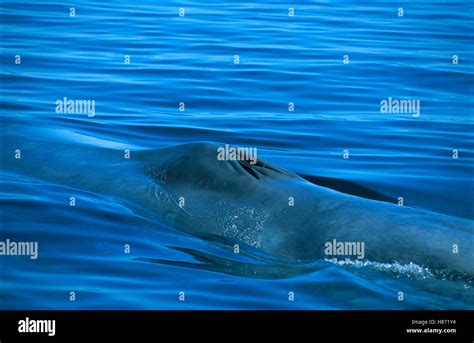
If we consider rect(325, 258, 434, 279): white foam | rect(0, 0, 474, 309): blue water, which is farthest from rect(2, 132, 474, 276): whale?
rect(0, 0, 474, 309): blue water

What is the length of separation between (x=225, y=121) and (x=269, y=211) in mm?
7343

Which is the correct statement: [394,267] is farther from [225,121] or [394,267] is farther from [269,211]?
[225,121]

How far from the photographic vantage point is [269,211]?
404 inches

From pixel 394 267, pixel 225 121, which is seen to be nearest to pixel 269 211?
pixel 394 267

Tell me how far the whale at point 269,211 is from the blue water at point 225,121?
18 cm

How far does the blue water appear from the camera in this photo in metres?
9.26

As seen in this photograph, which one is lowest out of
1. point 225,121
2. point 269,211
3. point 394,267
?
point 394,267

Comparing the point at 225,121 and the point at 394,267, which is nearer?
the point at 394,267

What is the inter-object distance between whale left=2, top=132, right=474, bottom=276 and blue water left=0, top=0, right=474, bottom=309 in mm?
176

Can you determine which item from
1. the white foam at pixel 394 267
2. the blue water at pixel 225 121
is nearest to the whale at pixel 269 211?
the white foam at pixel 394 267

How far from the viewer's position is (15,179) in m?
12.3

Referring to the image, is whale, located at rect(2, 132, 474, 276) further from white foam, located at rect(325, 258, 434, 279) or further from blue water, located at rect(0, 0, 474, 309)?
blue water, located at rect(0, 0, 474, 309)

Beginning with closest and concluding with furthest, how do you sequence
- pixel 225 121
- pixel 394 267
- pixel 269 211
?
1. pixel 394 267
2. pixel 269 211
3. pixel 225 121
